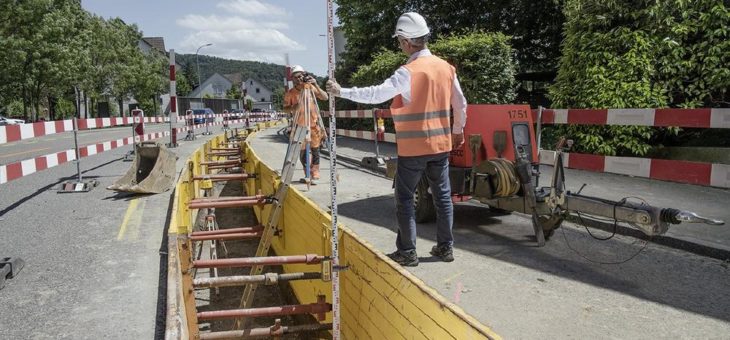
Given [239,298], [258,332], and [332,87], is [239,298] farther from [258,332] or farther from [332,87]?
[332,87]

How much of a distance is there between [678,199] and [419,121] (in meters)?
4.01

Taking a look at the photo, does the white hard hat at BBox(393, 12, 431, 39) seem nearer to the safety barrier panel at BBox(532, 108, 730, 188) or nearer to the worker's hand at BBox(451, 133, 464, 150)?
the worker's hand at BBox(451, 133, 464, 150)

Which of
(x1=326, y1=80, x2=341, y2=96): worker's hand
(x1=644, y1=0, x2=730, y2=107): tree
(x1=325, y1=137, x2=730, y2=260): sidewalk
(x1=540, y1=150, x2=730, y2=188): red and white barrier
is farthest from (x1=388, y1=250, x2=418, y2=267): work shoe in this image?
(x1=644, y1=0, x2=730, y2=107): tree

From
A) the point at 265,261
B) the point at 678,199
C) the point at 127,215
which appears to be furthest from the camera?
the point at 678,199

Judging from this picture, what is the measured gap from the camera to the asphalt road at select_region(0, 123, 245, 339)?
3199mm

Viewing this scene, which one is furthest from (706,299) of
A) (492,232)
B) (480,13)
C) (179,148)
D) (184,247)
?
(480,13)

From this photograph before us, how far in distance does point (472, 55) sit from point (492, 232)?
22.4 ft

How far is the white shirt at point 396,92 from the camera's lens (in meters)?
3.59

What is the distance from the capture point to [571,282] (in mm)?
3814

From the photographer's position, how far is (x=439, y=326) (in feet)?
6.57

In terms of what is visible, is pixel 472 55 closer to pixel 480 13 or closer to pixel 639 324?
pixel 480 13

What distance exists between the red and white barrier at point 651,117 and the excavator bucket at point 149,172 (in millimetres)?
5217

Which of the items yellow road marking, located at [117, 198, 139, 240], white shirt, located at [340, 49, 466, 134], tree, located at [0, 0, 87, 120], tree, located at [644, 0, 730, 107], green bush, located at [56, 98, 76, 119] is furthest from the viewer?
green bush, located at [56, 98, 76, 119]

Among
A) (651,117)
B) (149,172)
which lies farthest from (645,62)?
(149,172)
